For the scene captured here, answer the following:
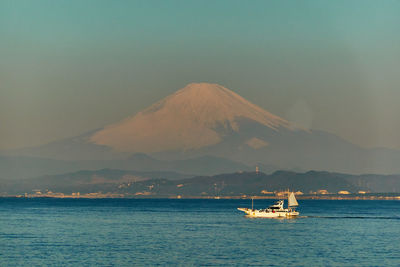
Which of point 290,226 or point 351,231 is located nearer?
point 351,231

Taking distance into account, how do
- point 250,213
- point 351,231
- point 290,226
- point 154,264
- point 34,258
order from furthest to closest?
point 250,213, point 290,226, point 351,231, point 34,258, point 154,264

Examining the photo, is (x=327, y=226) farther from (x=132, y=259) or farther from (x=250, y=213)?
(x=132, y=259)

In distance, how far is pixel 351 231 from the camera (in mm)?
136625

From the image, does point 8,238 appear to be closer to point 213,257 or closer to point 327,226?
point 213,257

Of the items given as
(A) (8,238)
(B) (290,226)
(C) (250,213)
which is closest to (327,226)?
(B) (290,226)

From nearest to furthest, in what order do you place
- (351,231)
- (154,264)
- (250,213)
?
1. (154,264)
2. (351,231)
3. (250,213)

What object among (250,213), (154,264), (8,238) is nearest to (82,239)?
(8,238)

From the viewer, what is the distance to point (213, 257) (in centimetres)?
8994

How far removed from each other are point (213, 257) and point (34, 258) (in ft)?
72.2

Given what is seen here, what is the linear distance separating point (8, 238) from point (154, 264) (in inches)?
1629

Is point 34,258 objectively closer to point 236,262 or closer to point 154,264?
point 154,264

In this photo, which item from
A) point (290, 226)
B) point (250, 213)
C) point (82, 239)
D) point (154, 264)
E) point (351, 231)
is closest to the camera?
point (154, 264)

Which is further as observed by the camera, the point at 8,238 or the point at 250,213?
the point at 250,213

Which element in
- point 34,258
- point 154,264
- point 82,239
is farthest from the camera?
point 82,239
